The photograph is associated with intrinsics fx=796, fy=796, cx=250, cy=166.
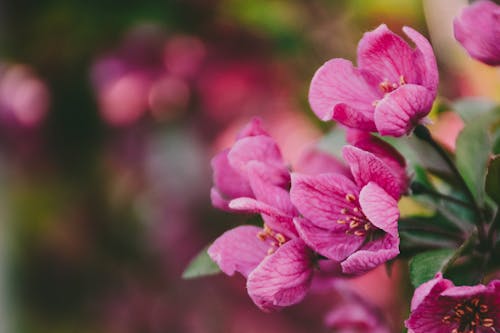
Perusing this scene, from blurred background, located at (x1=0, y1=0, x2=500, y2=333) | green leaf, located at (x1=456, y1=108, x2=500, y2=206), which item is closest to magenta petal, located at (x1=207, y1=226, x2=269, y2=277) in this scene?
green leaf, located at (x1=456, y1=108, x2=500, y2=206)

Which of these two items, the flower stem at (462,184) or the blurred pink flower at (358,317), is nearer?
the flower stem at (462,184)

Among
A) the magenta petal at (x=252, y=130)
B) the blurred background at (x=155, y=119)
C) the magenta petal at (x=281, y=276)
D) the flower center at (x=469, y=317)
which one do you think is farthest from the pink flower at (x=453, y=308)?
the blurred background at (x=155, y=119)

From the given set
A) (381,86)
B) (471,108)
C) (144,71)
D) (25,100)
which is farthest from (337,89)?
(25,100)

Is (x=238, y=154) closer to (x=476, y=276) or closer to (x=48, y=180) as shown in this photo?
(x=476, y=276)

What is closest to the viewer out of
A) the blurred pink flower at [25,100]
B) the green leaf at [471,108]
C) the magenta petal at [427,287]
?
the magenta petal at [427,287]

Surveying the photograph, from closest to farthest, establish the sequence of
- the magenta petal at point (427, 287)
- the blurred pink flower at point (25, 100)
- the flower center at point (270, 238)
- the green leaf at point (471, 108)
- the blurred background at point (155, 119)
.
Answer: the magenta petal at point (427, 287) < the flower center at point (270, 238) < the green leaf at point (471, 108) < the blurred background at point (155, 119) < the blurred pink flower at point (25, 100)

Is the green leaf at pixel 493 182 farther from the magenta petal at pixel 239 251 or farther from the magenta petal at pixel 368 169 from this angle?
the magenta petal at pixel 239 251
